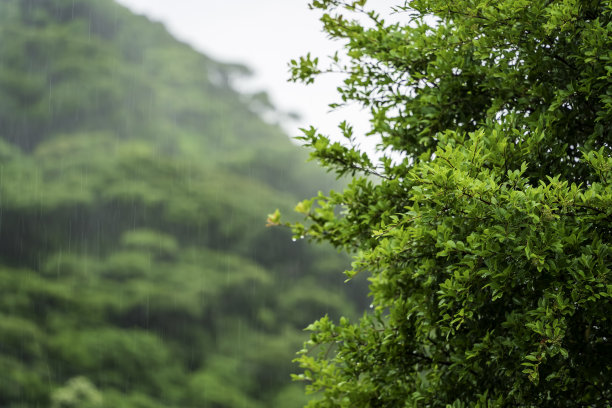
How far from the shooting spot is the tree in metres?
2.08

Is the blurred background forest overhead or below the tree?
overhead

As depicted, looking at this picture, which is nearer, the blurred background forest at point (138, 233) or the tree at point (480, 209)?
the tree at point (480, 209)

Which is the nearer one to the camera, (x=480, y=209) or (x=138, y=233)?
(x=480, y=209)

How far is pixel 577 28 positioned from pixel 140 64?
2923 centimetres

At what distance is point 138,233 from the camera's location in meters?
19.8

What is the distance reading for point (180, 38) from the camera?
33062mm

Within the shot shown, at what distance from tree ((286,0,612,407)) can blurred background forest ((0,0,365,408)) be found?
1351 cm

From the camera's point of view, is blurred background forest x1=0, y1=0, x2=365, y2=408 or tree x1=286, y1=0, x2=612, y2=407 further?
blurred background forest x1=0, y1=0, x2=365, y2=408

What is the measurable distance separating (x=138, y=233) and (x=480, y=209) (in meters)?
18.8

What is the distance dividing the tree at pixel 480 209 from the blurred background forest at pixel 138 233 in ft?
44.3

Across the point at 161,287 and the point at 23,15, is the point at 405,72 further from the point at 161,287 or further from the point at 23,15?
Result: the point at 23,15

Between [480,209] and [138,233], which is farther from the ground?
[138,233]

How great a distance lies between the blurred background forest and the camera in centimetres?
1583

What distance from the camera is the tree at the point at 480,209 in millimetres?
2082
